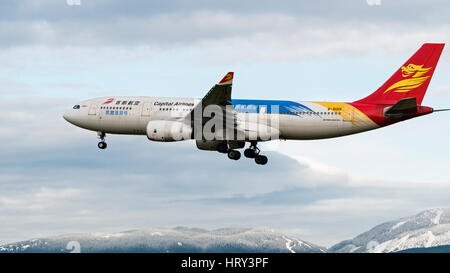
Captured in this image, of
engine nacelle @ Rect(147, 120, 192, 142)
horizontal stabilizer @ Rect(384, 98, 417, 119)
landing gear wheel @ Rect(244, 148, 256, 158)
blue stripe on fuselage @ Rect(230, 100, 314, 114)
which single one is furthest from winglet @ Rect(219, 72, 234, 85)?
horizontal stabilizer @ Rect(384, 98, 417, 119)

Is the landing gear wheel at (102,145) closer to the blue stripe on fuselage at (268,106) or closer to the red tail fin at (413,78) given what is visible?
the blue stripe on fuselage at (268,106)

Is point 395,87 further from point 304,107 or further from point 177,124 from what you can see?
point 177,124

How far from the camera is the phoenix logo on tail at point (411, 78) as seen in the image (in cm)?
5950

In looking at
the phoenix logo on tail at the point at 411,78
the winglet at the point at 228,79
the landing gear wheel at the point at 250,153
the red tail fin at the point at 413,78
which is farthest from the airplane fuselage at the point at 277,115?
the winglet at the point at 228,79

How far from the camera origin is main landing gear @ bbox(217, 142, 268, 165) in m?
59.9

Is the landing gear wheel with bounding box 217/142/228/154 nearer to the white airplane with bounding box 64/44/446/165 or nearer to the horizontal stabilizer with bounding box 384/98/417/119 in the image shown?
the white airplane with bounding box 64/44/446/165

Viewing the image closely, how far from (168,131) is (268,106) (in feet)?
32.7

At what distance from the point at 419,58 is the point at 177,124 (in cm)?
2388

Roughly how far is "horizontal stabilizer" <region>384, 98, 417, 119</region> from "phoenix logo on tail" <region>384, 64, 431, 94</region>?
3058mm

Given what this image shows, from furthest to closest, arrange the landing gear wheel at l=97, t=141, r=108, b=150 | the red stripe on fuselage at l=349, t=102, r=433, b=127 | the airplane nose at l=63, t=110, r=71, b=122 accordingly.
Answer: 1. the airplane nose at l=63, t=110, r=71, b=122
2. the landing gear wheel at l=97, t=141, r=108, b=150
3. the red stripe on fuselage at l=349, t=102, r=433, b=127

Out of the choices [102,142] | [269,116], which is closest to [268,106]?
[269,116]

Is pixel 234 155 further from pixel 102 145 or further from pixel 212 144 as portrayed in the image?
pixel 102 145
